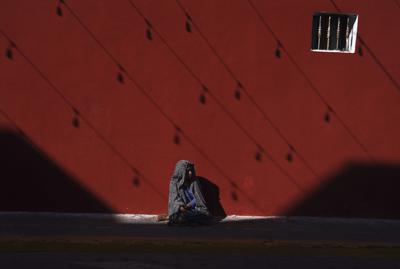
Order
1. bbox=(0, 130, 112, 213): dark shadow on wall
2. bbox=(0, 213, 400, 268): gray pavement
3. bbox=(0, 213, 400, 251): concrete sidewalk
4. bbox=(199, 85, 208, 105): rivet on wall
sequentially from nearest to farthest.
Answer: bbox=(0, 213, 400, 268): gray pavement → bbox=(0, 213, 400, 251): concrete sidewalk → bbox=(0, 130, 112, 213): dark shadow on wall → bbox=(199, 85, 208, 105): rivet on wall

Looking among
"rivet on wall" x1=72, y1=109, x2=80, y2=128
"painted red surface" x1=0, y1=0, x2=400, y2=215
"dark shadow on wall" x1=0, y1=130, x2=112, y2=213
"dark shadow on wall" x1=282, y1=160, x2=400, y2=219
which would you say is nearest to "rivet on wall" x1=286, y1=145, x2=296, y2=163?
"painted red surface" x1=0, y1=0, x2=400, y2=215

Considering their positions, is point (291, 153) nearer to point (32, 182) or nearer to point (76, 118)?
point (76, 118)

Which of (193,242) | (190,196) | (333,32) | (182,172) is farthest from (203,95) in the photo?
(193,242)

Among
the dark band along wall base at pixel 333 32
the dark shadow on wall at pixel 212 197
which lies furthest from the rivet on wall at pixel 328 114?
the dark shadow on wall at pixel 212 197

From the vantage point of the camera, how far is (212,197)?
405 inches

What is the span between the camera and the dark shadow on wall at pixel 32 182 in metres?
10.0

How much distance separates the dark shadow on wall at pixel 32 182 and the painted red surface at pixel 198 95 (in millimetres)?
174

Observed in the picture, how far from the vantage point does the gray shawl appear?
9.75m

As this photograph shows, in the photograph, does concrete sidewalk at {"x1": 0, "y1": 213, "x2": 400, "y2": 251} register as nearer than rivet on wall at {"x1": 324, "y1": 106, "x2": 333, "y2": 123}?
Yes

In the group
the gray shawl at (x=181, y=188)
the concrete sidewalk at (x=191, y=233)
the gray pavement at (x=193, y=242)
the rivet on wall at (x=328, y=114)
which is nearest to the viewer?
the gray pavement at (x=193, y=242)

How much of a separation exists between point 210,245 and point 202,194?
1923mm

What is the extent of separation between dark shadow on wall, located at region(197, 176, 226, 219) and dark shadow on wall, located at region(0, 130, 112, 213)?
2189 mm

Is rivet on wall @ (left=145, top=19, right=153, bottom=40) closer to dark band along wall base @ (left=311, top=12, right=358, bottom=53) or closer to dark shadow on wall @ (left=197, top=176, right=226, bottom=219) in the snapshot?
dark shadow on wall @ (left=197, top=176, right=226, bottom=219)

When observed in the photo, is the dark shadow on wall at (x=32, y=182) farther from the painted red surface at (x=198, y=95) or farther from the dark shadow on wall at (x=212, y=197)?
the dark shadow on wall at (x=212, y=197)
